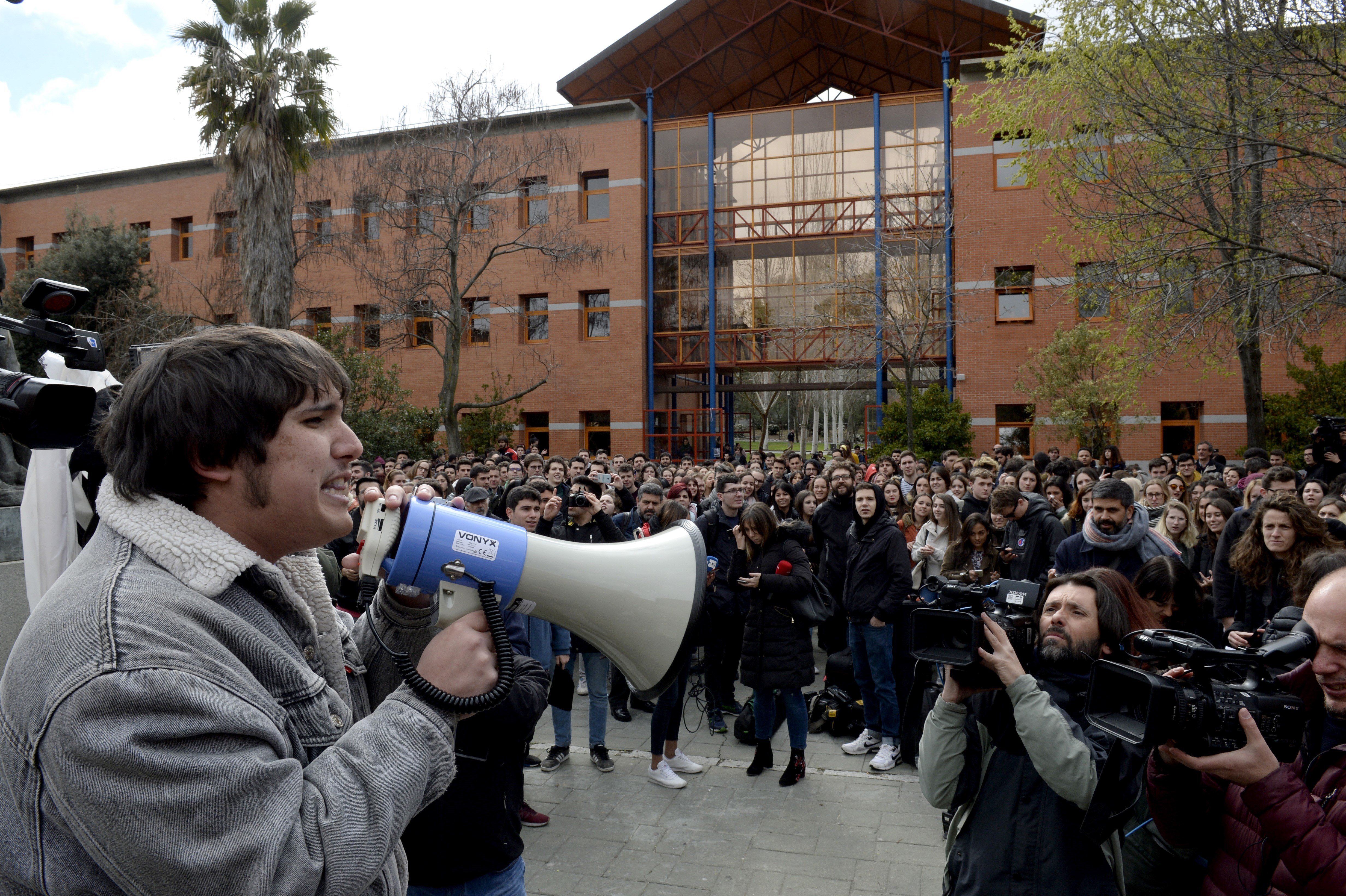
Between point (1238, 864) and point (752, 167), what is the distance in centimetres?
2364

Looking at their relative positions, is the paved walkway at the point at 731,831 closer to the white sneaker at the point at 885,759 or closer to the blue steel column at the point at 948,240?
the white sneaker at the point at 885,759

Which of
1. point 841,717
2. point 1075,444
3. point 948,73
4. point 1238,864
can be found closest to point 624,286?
point 948,73

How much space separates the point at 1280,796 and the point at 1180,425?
887 inches

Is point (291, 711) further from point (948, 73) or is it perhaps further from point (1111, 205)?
point (948, 73)

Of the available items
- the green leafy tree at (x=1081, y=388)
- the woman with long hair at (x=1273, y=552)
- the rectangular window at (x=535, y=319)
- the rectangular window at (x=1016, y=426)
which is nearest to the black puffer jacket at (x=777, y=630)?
the woman with long hair at (x=1273, y=552)

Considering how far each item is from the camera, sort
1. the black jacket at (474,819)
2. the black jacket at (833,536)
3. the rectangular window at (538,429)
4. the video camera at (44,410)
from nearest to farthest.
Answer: the video camera at (44,410)
the black jacket at (474,819)
the black jacket at (833,536)
the rectangular window at (538,429)

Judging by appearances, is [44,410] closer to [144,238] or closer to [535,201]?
[535,201]

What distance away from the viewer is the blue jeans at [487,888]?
103 inches

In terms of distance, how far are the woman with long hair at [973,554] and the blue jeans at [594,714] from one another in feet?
9.71

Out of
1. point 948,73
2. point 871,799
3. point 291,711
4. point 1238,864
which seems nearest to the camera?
point 291,711

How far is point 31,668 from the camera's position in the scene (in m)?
1.06

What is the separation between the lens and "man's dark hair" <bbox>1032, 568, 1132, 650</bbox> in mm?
2662

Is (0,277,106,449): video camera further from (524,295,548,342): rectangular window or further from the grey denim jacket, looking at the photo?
(524,295,548,342): rectangular window

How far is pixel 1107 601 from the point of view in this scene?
270 centimetres
